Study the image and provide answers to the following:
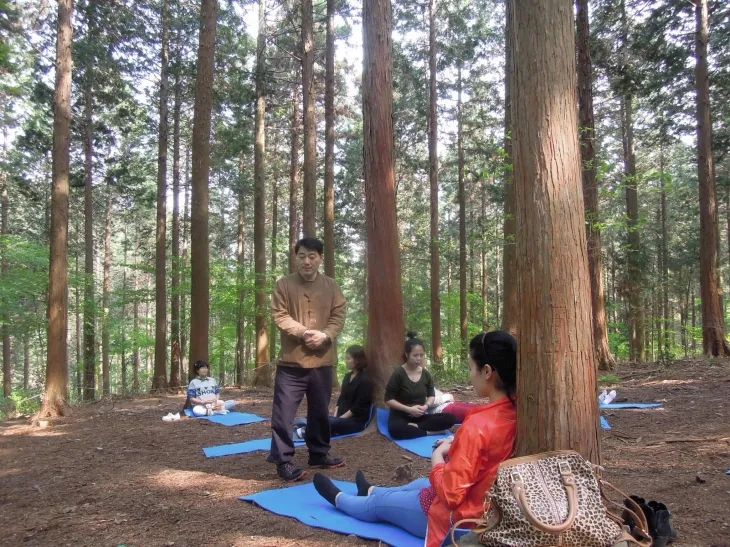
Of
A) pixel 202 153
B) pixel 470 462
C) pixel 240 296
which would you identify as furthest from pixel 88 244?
pixel 470 462

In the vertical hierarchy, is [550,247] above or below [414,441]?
above

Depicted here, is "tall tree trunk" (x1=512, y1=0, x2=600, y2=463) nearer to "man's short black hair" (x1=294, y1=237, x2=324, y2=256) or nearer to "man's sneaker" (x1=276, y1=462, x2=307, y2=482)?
"man's short black hair" (x1=294, y1=237, x2=324, y2=256)

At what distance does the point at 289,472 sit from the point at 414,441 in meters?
1.79

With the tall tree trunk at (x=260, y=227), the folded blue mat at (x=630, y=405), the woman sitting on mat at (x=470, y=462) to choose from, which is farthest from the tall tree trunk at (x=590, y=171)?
the tall tree trunk at (x=260, y=227)

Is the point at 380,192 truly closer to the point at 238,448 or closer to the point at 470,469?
the point at 238,448

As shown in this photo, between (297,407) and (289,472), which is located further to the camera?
(297,407)

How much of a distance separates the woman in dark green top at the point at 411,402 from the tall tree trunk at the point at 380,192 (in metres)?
0.51

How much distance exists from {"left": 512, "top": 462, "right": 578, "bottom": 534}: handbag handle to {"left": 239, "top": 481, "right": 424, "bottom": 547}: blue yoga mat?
3.49 ft

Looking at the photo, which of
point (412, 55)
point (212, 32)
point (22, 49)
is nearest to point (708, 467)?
point (212, 32)

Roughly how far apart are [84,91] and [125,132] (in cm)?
177

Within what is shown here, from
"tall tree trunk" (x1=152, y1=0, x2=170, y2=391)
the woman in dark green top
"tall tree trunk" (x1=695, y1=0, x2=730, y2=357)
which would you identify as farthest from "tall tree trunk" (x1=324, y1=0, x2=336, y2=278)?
"tall tree trunk" (x1=695, y1=0, x2=730, y2=357)

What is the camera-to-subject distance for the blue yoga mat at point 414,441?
4906mm

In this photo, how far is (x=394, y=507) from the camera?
2.79 metres

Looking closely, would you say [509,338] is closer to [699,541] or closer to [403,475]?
[699,541]
